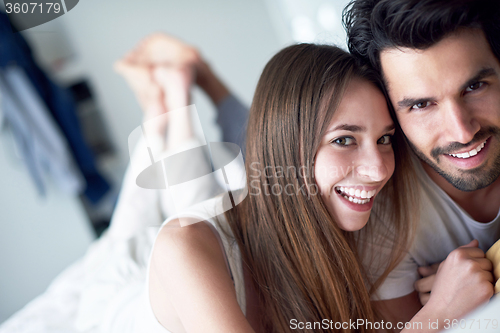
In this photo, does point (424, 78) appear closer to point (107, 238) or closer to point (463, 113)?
point (463, 113)

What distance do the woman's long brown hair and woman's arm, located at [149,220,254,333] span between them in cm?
12

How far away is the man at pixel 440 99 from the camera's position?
721 mm

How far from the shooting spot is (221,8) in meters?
2.66

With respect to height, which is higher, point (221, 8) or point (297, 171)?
point (221, 8)

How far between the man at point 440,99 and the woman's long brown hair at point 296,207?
0.08 metres

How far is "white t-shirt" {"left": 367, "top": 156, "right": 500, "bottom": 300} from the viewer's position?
92cm

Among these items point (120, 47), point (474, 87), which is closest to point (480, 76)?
point (474, 87)

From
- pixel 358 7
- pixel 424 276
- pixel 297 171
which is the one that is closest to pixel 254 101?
pixel 297 171

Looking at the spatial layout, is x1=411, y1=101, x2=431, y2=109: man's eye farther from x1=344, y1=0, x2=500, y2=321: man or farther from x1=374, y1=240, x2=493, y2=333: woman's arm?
x1=374, y1=240, x2=493, y2=333: woman's arm

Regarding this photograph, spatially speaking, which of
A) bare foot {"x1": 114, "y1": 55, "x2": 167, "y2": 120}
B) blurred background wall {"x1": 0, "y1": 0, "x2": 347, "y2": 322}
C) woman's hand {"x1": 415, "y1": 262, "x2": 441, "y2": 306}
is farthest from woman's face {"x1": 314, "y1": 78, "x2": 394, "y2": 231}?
blurred background wall {"x1": 0, "y1": 0, "x2": 347, "y2": 322}

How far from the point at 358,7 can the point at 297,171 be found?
434 millimetres

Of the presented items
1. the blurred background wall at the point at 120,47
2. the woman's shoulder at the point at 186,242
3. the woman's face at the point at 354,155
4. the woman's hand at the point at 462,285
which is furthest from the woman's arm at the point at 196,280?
the blurred background wall at the point at 120,47

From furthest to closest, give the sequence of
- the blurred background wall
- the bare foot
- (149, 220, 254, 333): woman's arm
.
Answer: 1. the blurred background wall
2. the bare foot
3. (149, 220, 254, 333): woman's arm

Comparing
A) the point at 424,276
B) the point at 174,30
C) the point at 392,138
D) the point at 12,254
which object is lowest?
the point at 424,276
